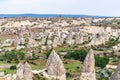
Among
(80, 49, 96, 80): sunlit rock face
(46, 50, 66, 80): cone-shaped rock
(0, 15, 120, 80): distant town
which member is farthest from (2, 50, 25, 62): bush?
(46, 50, 66, 80): cone-shaped rock

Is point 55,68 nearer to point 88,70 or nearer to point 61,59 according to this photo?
point 88,70

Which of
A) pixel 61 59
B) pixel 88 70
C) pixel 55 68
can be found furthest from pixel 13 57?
pixel 55 68

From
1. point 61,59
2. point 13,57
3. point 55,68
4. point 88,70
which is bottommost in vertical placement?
point 13,57

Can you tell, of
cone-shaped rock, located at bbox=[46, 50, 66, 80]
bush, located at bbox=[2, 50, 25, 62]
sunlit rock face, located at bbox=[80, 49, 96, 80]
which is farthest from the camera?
bush, located at bbox=[2, 50, 25, 62]

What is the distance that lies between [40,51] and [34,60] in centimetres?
1744

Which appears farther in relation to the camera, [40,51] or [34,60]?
[40,51]

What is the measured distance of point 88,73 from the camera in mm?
34344

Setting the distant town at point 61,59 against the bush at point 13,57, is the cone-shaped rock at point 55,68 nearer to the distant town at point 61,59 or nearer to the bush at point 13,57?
the distant town at point 61,59

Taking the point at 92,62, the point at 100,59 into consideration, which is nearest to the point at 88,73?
the point at 92,62

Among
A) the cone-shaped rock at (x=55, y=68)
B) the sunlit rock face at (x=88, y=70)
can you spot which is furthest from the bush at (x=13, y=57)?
the cone-shaped rock at (x=55, y=68)

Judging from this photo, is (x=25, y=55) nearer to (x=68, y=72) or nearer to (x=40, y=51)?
(x=40, y=51)

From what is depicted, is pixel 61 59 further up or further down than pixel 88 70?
further down

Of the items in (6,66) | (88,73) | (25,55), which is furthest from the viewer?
(25,55)

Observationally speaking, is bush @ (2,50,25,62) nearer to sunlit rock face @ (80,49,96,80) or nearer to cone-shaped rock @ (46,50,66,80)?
sunlit rock face @ (80,49,96,80)
